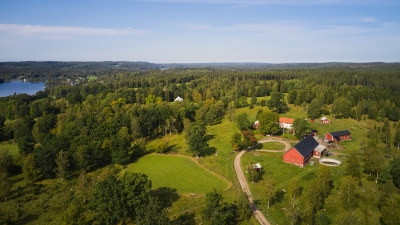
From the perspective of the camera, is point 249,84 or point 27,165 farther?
point 249,84

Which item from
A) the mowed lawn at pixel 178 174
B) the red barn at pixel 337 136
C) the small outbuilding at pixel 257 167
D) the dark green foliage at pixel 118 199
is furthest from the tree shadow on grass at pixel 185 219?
the red barn at pixel 337 136

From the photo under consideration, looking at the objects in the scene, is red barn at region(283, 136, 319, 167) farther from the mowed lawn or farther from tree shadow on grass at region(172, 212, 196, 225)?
tree shadow on grass at region(172, 212, 196, 225)

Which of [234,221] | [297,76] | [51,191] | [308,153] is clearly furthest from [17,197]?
[297,76]

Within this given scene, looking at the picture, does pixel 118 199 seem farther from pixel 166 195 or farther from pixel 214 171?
pixel 214 171

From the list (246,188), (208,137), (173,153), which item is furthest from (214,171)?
(208,137)

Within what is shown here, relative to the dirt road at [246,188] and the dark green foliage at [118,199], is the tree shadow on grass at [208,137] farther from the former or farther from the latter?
the dark green foliage at [118,199]

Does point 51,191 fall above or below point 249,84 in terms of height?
below

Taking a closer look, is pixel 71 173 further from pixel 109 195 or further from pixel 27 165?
pixel 109 195
